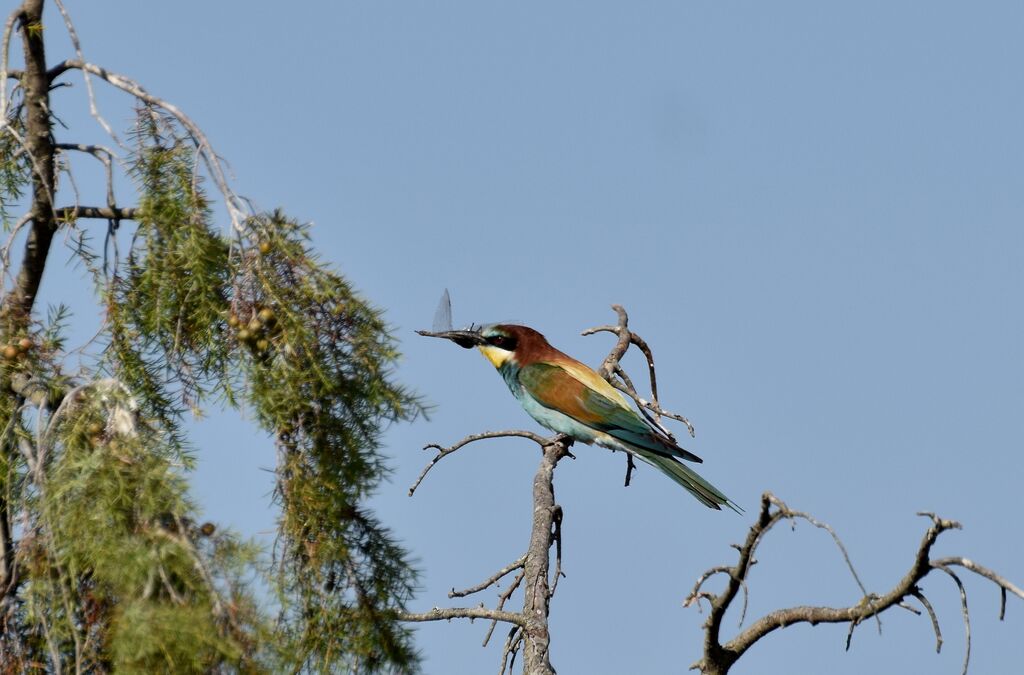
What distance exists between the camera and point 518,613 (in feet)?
15.2

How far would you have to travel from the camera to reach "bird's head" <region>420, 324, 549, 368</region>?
7059 millimetres

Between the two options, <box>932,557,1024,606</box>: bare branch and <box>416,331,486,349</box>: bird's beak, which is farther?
<box>416,331,486,349</box>: bird's beak

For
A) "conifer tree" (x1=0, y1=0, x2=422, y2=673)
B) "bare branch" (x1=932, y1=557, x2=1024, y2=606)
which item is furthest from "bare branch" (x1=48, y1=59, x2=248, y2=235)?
"bare branch" (x1=932, y1=557, x2=1024, y2=606)

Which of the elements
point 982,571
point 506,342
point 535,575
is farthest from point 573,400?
point 982,571

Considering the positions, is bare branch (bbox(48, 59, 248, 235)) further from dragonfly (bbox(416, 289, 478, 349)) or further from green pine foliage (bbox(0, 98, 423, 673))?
dragonfly (bbox(416, 289, 478, 349))

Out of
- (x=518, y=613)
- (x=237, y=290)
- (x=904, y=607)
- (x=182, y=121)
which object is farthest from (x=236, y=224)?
(x=904, y=607)

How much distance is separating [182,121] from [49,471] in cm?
119

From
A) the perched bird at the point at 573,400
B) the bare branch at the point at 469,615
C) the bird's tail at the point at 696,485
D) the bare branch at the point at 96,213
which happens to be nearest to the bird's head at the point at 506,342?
the perched bird at the point at 573,400

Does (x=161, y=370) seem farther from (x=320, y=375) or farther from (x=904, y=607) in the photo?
(x=904, y=607)

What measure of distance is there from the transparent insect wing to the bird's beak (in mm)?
30

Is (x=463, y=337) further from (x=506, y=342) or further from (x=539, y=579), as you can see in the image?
(x=539, y=579)

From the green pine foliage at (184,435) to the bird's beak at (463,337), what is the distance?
2.44 metres

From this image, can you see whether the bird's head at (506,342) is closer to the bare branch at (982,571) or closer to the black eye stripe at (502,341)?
the black eye stripe at (502,341)

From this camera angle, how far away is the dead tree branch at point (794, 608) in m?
3.51
